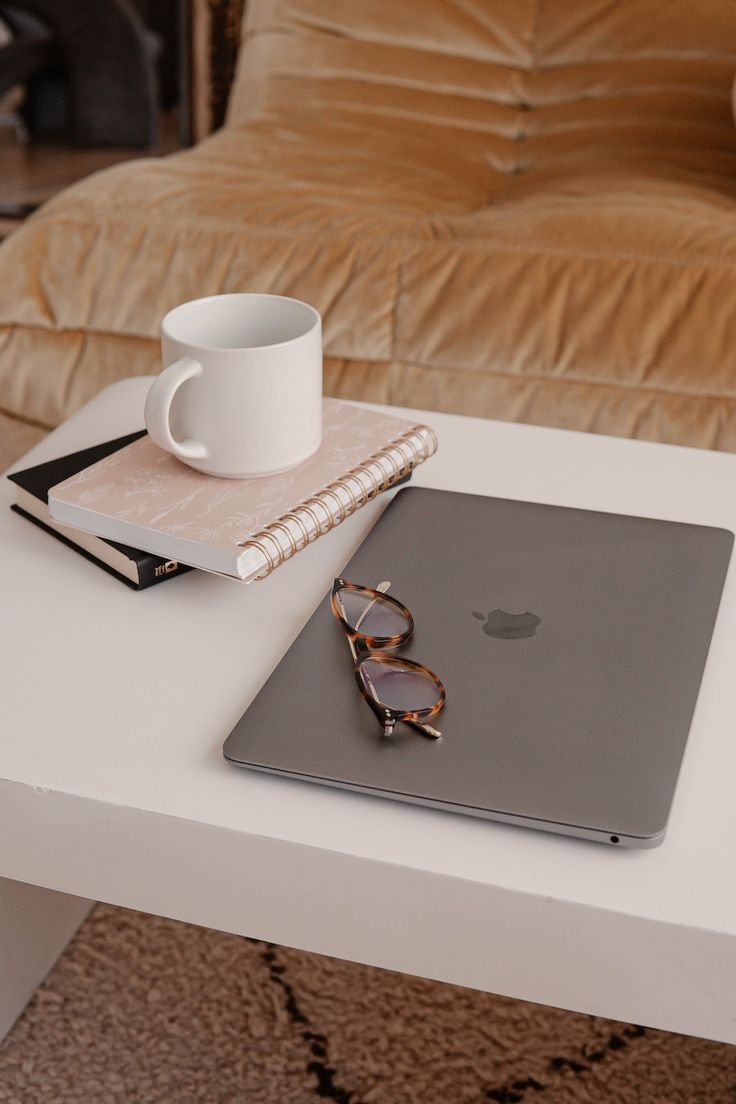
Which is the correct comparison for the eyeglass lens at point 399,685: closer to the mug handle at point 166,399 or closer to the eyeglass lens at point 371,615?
the eyeglass lens at point 371,615

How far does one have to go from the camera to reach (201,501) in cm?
73

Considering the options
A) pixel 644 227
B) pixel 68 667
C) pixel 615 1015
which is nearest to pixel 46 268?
pixel 644 227

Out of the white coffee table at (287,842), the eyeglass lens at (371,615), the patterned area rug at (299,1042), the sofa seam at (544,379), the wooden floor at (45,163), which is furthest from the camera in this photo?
the wooden floor at (45,163)

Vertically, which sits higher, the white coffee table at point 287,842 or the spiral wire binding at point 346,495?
the spiral wire binding at point 346,495

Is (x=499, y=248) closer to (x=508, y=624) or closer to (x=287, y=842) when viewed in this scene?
(x=508, y=624)

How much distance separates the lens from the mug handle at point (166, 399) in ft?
2.32

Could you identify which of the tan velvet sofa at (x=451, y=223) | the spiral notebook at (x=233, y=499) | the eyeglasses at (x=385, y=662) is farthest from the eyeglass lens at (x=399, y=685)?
the tan velvet sofa at (x=451, y=223)

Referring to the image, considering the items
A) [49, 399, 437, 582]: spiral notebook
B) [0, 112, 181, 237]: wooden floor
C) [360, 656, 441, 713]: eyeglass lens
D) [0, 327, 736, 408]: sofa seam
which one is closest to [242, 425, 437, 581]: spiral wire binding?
[49, 399, 437, 582]: spiral notebook

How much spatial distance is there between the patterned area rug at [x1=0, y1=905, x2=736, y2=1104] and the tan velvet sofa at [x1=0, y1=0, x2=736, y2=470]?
2.29 feet

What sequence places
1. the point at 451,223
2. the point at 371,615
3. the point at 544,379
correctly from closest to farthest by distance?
the point at 371,615
the point at 544,379
the point at 451,223

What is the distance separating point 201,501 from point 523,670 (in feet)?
0.79

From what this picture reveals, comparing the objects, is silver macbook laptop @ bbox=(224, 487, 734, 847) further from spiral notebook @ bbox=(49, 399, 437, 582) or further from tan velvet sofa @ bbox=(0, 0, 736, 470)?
tan velvet sofa @ bbox=(0, 0, 736, 470)

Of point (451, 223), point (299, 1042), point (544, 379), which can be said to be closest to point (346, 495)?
point (299, 1042)

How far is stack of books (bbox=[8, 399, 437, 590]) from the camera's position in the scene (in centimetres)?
69
